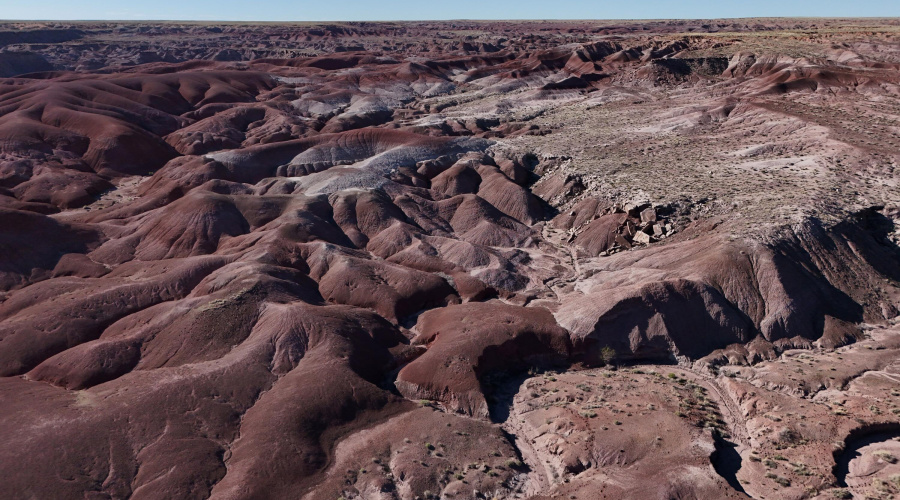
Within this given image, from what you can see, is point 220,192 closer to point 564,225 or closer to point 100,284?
point 100,284

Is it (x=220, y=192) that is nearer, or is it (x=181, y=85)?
(x=220, y=192)

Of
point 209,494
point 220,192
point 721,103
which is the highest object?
point 721,103

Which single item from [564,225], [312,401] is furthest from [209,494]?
[564,225]

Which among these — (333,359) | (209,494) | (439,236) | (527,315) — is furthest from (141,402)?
(439,236)

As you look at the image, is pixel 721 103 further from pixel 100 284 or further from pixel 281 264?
pixel 100 284

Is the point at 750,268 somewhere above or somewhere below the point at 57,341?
above

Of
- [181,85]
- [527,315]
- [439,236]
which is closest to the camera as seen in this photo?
[527,315]

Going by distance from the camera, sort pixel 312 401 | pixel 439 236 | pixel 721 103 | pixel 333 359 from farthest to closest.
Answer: pixel 721 103, pixel 439 236, pixel 333 359, pixel 312 401
